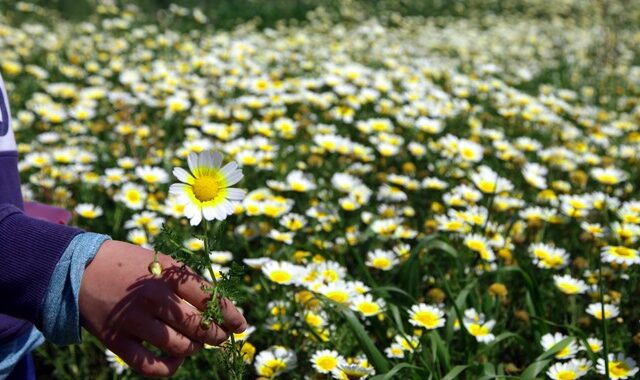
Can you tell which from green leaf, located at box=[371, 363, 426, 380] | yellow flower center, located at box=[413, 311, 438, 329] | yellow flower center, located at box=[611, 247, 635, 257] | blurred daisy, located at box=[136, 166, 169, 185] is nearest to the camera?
green leaf, located at box=[371, 363, 426, 380]

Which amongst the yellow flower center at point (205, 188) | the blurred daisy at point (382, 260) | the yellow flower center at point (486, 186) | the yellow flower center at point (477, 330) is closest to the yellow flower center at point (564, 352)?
the yellow flower center at point (477, 330)

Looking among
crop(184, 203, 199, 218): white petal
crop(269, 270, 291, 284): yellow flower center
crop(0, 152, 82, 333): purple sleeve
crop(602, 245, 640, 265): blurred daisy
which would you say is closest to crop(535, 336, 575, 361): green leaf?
crop(602, 245, 640, 265): blurred daisy

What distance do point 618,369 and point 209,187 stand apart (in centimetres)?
101

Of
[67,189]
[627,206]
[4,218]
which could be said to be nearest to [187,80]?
[67,189]

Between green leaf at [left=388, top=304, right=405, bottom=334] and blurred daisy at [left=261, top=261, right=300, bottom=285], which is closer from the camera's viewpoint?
green leaf at [left=388, top=304, right=405, bottom=334]

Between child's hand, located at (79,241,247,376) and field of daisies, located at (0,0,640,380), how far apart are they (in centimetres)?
5

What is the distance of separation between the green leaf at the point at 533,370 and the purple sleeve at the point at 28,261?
2.96 feet

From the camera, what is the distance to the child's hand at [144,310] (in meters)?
0.83

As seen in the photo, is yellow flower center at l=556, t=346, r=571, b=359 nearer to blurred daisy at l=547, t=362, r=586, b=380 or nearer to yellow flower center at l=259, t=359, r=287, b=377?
blurred daisy at l=547, t=362, r=586, b=380

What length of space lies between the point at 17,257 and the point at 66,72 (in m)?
2.95

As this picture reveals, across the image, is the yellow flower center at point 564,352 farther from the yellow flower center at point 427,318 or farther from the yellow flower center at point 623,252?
the yellow flower center at point 623,252

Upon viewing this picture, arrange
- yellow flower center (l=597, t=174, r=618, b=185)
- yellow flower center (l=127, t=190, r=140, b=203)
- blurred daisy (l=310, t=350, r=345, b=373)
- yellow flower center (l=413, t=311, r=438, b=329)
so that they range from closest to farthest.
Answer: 1. blurred daisy (l=310, t=350, r=345, b=373)
2. yellow flower center (l=413, t=311, r=438, b=329)
3. yellow flower center (l=127, t=190, r=140, b=203)
4. yellow flower center (l=597, t=174, r=618, b=185)

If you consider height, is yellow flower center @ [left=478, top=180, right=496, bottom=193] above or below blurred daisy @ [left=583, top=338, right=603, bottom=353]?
above

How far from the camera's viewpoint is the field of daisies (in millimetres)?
1426
